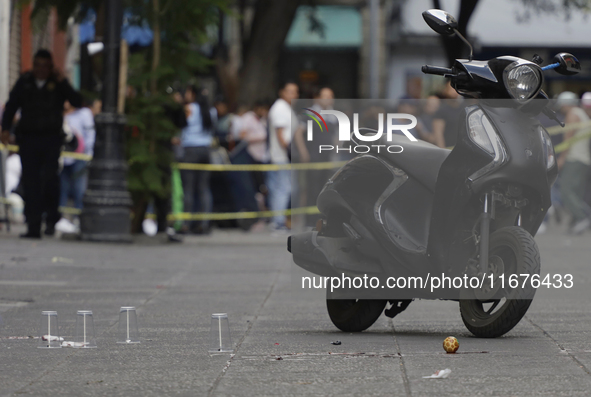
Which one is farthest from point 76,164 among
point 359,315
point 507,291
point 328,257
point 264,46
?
point 507,291

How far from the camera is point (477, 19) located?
32.1m

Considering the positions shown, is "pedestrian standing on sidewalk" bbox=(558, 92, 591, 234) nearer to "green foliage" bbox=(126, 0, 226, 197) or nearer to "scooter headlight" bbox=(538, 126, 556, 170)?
"green foliage" bbox=(126, 0, 226, 197)

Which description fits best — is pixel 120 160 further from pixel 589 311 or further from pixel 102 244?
pixel 589 311

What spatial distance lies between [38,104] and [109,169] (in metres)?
1.05

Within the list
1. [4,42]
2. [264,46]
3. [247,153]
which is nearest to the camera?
[247,153]

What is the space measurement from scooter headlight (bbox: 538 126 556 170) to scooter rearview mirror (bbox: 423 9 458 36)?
26.0 inches

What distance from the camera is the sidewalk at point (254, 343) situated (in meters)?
4.30

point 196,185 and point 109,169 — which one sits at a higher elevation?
point 109,169

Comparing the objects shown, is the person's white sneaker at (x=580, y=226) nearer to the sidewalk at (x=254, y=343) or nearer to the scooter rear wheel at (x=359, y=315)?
the sidewalk at (x=254, y=343)

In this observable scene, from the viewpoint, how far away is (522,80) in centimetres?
562

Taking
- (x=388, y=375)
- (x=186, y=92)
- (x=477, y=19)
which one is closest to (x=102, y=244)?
(x=186, y=92)

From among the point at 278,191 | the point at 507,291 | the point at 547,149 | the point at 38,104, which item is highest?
the point at 547,149

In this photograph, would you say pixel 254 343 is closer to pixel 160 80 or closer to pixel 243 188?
pixel 160 80

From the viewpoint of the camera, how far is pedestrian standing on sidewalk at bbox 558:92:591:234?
50.5 ft
